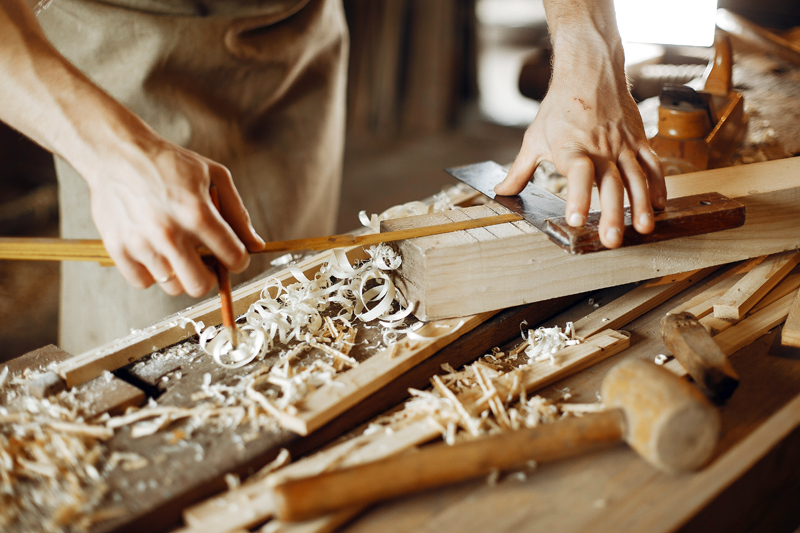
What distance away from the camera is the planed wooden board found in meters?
1.14

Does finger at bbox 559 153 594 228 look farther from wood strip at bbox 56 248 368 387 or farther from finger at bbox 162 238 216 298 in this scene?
finger at bbox 162 238 216 298

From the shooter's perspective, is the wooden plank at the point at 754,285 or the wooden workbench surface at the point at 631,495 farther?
the wooden plank at the point at 754,285

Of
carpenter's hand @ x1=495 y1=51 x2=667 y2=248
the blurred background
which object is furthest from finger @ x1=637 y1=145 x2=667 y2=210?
the blurred background

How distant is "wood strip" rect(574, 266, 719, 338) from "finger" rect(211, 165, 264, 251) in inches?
27.0

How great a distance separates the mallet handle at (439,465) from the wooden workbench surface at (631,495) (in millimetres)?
41

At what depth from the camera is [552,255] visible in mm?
1188

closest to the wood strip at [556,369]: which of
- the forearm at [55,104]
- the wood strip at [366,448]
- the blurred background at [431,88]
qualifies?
the wood strip at [366,448]

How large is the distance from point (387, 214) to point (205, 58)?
31.7 inches

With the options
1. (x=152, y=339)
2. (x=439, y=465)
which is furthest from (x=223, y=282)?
(x=439, y=465)

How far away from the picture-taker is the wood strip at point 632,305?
1.22 meters

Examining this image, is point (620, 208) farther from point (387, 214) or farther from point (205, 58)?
point (205, 58)

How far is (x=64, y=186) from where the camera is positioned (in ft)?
5.89

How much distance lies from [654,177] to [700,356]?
0.43 meters

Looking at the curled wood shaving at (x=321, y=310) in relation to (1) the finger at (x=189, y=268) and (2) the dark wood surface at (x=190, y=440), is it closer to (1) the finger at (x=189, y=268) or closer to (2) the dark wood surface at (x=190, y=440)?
(2) the dark wood surface at (x=190, y=440)
